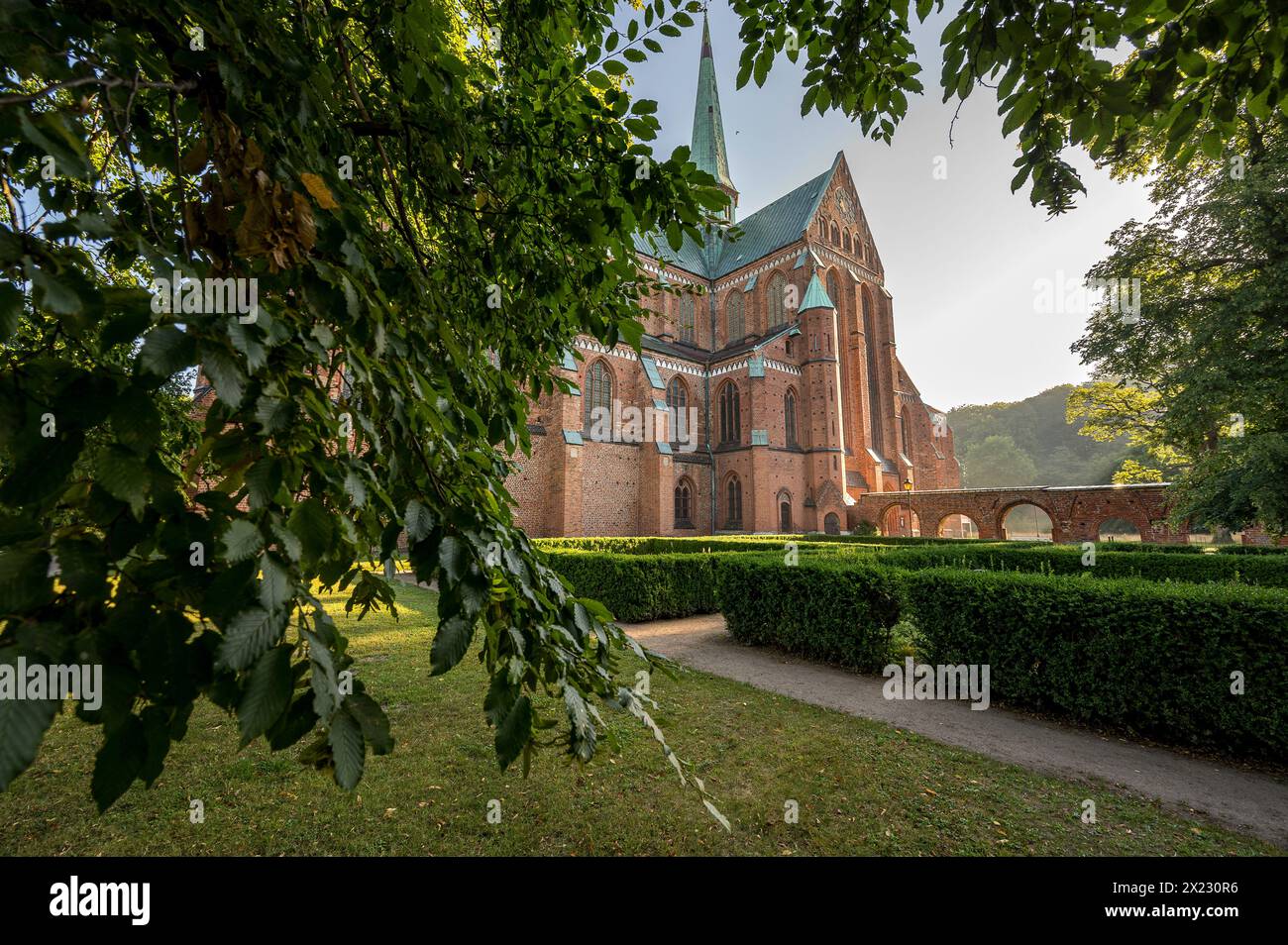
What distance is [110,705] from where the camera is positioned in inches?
31.2

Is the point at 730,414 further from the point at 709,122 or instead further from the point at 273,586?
the point at 273,586

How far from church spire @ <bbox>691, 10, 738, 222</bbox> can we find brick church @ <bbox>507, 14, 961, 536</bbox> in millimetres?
139

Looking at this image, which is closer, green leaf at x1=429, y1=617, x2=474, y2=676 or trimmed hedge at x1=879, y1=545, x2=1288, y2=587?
green leaf at x1=429, y1=617, x2=474, y2=676

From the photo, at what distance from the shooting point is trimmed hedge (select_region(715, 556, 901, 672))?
6492 millimetres

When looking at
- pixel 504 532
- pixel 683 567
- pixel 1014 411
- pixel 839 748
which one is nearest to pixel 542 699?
pixel 839 748

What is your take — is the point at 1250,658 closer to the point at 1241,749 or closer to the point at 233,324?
the point at 1241,749

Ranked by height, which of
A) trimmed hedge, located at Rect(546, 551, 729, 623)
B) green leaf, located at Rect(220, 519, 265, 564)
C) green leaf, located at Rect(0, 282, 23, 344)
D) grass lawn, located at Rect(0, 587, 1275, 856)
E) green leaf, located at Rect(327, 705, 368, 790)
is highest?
green leaf, located at Rect(0, 282, 23, 344)

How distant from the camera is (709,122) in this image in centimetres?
3625

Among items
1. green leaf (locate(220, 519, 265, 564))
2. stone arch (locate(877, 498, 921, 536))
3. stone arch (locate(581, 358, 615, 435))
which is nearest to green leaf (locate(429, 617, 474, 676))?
green leaf (locate(220, 519, 265, 564))

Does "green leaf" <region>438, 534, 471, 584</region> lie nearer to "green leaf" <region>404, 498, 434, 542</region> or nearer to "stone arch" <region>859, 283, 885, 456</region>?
"green leaf" <region>404, 498, 434, 542</region>

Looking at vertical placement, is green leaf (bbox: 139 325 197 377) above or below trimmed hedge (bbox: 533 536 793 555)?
above

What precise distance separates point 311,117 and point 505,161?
0.84 m

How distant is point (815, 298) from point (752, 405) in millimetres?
6965

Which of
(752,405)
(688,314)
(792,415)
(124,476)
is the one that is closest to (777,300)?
(688,314)
